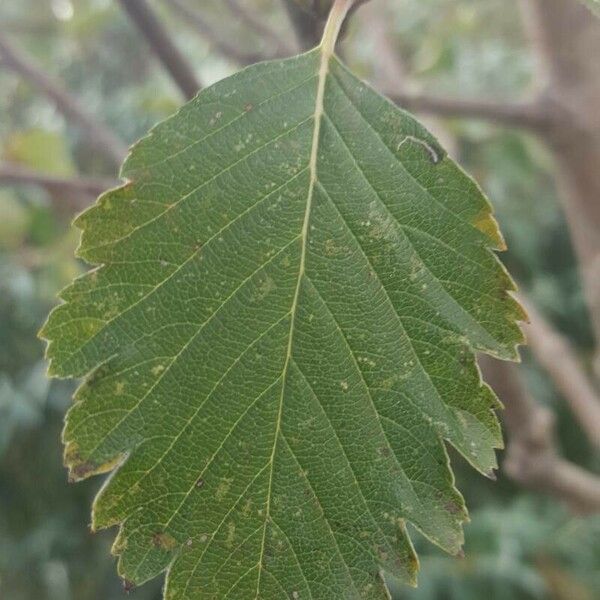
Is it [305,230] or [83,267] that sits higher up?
[83,267]

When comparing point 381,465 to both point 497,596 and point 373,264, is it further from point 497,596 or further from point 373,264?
point 497,596

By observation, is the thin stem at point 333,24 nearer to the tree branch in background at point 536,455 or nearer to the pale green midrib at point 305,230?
the pale green midrib at point 305,230

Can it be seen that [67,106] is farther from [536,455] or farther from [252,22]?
[536,455]

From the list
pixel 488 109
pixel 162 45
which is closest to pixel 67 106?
pixel 162 45

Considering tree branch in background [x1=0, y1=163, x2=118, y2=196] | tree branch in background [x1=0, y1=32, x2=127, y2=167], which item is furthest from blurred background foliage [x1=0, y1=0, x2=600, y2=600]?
tree branch in background [x1=0, y1=163, x2=118, y2=196]

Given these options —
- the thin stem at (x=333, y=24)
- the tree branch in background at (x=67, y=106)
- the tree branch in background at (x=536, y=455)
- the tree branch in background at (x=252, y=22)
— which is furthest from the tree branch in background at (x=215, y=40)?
the tree branch in background at (x=536, y=455)

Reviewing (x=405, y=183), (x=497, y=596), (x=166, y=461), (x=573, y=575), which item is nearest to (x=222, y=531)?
(x=166, y=461)

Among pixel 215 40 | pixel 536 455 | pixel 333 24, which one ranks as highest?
pixel 215 40
